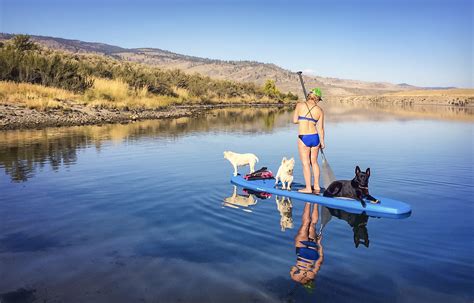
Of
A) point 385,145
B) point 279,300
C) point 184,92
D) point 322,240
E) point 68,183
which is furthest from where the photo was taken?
point 184,92

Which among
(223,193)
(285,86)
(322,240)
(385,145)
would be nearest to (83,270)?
(322,240)

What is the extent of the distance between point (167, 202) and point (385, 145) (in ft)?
43.1

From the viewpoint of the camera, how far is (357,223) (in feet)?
26.5

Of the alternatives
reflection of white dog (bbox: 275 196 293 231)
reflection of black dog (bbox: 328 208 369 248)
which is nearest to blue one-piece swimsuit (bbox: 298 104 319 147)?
reflection of white dog (bbox: 275 196 293 231)

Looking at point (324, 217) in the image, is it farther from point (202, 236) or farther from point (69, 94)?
point (69, 94)

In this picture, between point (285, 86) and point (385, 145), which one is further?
point (285, 86)

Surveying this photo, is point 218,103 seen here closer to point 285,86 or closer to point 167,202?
point 167,202

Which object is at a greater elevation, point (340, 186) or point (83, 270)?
point (340, 186)

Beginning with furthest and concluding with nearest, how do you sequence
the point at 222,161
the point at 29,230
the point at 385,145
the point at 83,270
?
the point at 385,145 < the point at 222,161 < the point at 29,230 < the point at 83,270

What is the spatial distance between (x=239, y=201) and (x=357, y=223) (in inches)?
110

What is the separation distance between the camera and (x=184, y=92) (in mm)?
51812

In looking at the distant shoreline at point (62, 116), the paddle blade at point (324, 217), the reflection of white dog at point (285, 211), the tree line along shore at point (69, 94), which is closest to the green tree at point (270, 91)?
the tree line along shore at point (69, 94)

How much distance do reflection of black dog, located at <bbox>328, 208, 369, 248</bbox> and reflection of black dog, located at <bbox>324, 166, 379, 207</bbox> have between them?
38 centimetres

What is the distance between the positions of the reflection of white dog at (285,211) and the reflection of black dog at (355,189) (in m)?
0.92
